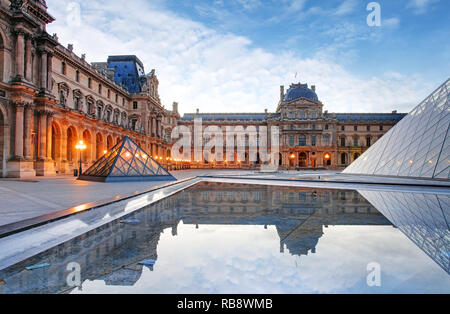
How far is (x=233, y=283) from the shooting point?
2.70 meters

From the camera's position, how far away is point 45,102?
23812 mm

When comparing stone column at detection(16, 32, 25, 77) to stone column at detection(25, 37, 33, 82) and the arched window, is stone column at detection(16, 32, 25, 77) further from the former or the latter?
the arched window

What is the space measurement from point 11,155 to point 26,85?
5568mm

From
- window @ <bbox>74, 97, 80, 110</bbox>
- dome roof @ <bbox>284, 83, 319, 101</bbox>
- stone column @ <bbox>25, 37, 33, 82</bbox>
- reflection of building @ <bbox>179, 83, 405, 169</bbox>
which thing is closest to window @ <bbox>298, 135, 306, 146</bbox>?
reflection of building @ <bbox>179, 83, 405, 169</bbox>

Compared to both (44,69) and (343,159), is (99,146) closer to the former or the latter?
(44,69)

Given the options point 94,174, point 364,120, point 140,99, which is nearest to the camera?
point 94,174

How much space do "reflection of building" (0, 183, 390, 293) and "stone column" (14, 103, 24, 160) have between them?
63.9ft

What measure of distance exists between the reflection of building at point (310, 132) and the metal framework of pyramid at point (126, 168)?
46.1 metres

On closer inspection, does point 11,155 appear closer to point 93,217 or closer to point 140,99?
point 93,217

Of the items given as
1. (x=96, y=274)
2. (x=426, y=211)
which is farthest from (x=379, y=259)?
(x=426, y=211)

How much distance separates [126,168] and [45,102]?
37.7 feet

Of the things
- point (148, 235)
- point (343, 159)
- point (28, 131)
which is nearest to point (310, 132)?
point (343, 159)

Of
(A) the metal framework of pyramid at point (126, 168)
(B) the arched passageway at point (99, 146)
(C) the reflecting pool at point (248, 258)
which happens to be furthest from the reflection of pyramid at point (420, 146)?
(B) the arched passageway at point (99, 146)

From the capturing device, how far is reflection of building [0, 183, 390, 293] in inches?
113
